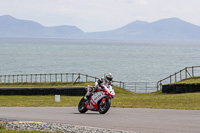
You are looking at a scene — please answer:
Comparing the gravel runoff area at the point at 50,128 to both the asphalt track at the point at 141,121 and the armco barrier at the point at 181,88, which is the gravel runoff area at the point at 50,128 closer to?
the asphalt track at the point at 141,121

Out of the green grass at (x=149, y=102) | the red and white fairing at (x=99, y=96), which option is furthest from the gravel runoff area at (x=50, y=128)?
the green grass at (x=149, y=102)

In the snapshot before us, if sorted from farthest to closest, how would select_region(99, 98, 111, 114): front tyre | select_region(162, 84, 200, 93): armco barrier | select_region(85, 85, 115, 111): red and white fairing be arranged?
select_region(162, 84, 200, 93): armco barrier → select_region(99, 98, 111, 114): front tyre → select_region(85, 85, 115, 111): red and white fairing

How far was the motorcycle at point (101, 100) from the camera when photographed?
15.6 meters

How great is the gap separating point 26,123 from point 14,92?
27.7 metres

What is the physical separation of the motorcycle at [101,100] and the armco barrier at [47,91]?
66.5 ft

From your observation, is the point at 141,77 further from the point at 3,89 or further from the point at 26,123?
the point at 26,123

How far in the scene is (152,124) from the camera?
1246 centimetres

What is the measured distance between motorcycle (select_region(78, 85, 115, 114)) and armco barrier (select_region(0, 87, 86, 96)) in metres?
20.3

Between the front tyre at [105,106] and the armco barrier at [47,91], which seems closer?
the front tyre at [105,106]

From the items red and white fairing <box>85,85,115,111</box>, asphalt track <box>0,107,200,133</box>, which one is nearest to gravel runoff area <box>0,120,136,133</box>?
asphalt track <box>0,107,200,133</box>

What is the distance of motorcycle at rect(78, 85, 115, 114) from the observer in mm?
15602

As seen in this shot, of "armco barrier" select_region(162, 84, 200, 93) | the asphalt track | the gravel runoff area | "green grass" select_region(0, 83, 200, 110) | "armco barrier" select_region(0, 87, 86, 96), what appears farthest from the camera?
"armco barrier" select_region(0, 87, 86, 96)

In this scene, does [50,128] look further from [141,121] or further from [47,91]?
[47,91]

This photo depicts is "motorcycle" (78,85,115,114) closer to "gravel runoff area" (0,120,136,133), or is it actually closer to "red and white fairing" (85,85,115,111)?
"red and white fairing" (85,85,115,111)
